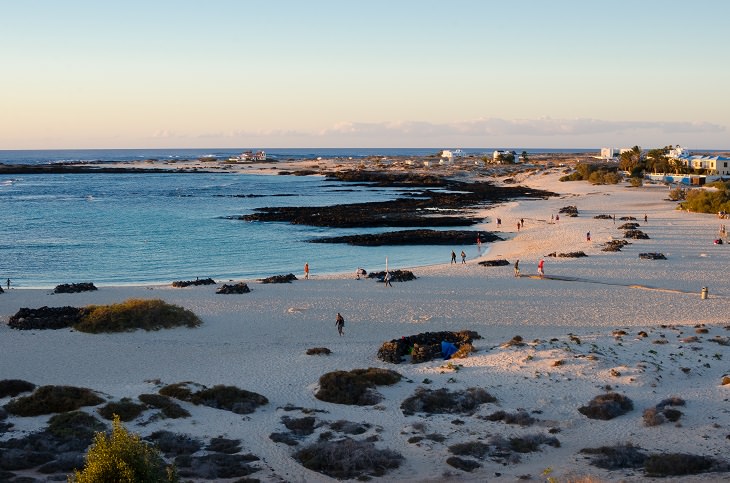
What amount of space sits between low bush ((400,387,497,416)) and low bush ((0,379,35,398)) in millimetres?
8624

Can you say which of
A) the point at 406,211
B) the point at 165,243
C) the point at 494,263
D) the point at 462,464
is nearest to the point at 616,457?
the point at 462,464

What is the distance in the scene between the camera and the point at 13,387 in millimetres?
16125

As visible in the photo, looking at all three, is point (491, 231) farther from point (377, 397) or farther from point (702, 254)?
point (377, 397)

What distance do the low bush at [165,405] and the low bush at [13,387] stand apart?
9.20 ft

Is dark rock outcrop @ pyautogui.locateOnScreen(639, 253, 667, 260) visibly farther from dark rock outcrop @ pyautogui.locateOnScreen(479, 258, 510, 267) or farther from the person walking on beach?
the person walking on beach

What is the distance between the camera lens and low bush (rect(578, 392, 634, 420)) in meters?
15.1

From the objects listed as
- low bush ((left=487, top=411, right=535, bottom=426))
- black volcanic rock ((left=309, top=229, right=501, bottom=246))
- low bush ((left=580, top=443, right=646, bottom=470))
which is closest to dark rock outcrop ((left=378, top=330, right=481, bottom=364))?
low bush ((left=487, top=411, right=535, bottom=426))

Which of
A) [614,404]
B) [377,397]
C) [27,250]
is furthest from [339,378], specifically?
[27,250]

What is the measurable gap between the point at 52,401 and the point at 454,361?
10057mm

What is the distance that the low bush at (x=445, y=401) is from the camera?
50.8 feet

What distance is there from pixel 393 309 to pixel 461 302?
2889 mm

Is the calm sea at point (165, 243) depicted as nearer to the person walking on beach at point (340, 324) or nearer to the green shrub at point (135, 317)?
the green shrub at point (135, 317)

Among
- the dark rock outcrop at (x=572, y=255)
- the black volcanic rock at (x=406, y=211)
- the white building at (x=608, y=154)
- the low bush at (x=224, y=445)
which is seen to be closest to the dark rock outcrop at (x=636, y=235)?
the dark rock outcrop at (x=572, y=255)

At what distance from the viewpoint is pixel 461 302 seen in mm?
27578
